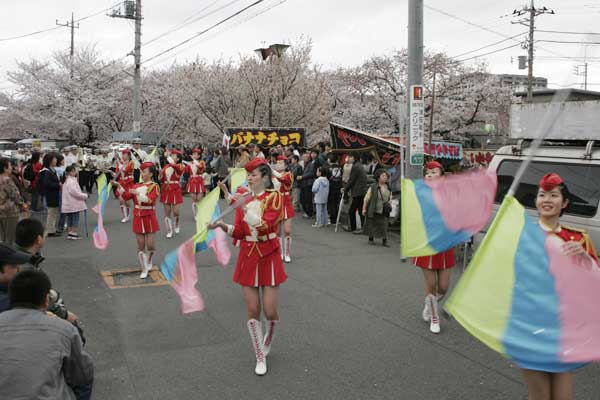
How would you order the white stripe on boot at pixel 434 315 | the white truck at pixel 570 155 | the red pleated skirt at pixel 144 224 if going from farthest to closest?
the red pleated skirt at pixel 144 224
the white truck at pixel 570 155
the white stripe on boot at pixel 434 315

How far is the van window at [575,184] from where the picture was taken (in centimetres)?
643

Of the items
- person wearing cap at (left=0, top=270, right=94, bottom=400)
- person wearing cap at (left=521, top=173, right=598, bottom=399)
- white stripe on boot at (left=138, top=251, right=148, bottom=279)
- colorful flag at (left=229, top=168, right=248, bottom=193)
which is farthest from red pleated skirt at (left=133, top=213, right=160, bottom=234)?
person wearing cap at (left=521, top=173, right=598, bottom=399)

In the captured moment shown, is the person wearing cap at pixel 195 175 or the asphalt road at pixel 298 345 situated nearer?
the asphalt road at pixel 298 345

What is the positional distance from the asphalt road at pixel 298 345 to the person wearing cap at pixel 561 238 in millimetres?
1147

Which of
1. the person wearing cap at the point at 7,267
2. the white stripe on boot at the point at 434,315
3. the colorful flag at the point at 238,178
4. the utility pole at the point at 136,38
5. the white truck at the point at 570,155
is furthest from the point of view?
the utility pole at the point at 136,38

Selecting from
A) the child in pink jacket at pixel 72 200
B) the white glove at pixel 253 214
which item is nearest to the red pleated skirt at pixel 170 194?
the child in pink jacket at pixel 72 200

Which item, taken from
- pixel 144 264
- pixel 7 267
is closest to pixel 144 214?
pixel 144 264

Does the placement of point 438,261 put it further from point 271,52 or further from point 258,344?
point 271,52

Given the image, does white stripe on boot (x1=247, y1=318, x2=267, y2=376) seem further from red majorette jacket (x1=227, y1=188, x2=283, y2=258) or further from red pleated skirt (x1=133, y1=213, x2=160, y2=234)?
red pleated skirt (x1=133, y1=213, x2=160, y2=234)

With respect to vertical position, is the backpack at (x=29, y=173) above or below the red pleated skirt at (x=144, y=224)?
above

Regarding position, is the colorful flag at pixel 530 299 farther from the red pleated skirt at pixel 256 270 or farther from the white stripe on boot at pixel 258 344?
the white stripe on boot at pixel 258 344

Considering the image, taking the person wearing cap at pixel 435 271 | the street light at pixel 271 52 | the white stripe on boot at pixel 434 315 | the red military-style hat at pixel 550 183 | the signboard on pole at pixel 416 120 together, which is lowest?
the white stripe on boot at pixel 434 315

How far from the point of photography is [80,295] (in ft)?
24.1

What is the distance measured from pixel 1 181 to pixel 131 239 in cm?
334
